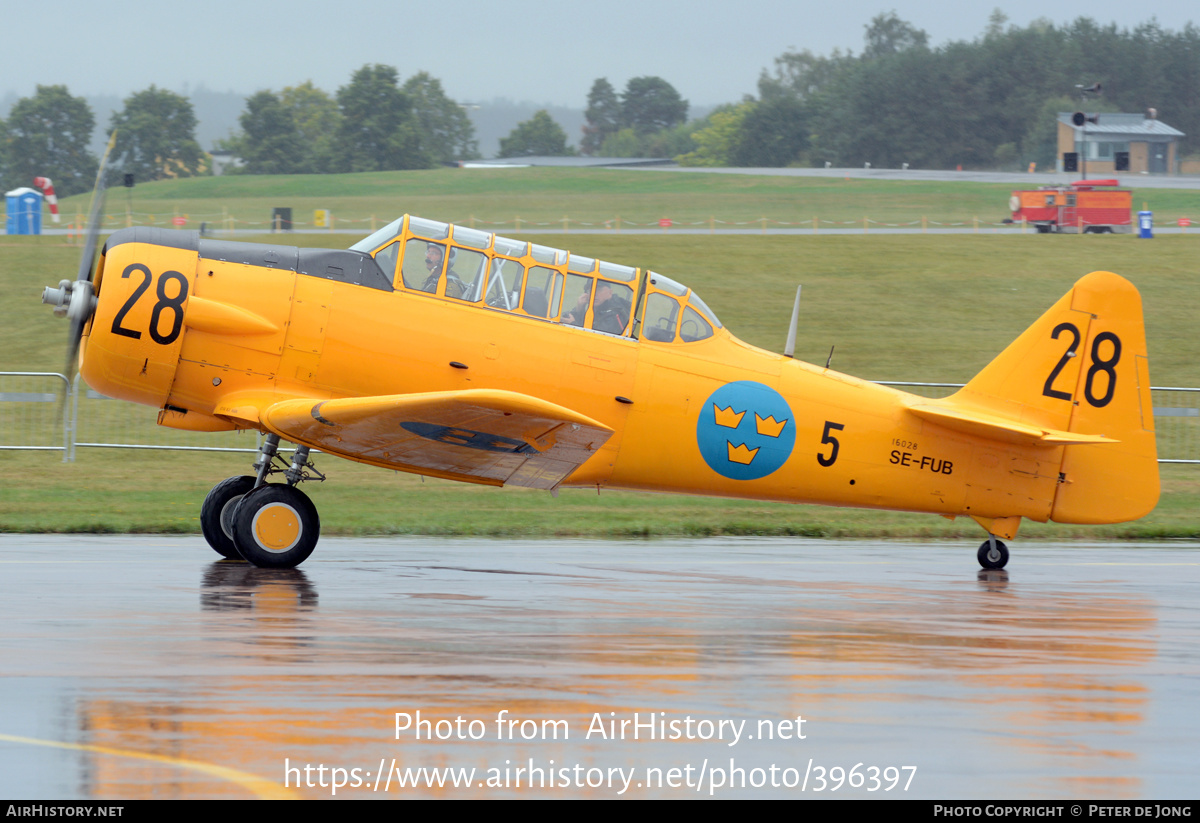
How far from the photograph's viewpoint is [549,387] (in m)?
Answer: 12.1

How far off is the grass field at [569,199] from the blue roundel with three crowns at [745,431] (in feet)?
144

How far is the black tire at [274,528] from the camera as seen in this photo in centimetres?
1158

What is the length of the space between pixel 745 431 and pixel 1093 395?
3733 mm

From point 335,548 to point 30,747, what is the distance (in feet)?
25.8

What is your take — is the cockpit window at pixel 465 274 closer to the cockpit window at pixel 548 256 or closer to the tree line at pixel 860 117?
the cockpit window at pixel 548 256

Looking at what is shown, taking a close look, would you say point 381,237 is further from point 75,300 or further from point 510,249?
point 75,300

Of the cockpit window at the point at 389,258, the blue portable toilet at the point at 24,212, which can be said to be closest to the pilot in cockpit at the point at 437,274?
the cockpit window at the point at 389,258

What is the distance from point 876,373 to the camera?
2664cm

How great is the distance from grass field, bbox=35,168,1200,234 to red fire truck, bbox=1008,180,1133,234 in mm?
11821

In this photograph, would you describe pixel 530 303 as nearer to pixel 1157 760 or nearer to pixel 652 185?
pixel 1157 760

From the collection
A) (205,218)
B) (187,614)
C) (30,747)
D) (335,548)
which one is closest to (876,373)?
(335,548)

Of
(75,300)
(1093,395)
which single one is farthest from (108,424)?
(1093,395)

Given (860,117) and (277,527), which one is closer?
(277,527)

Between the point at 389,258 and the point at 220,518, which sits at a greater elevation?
the point at 389,258
